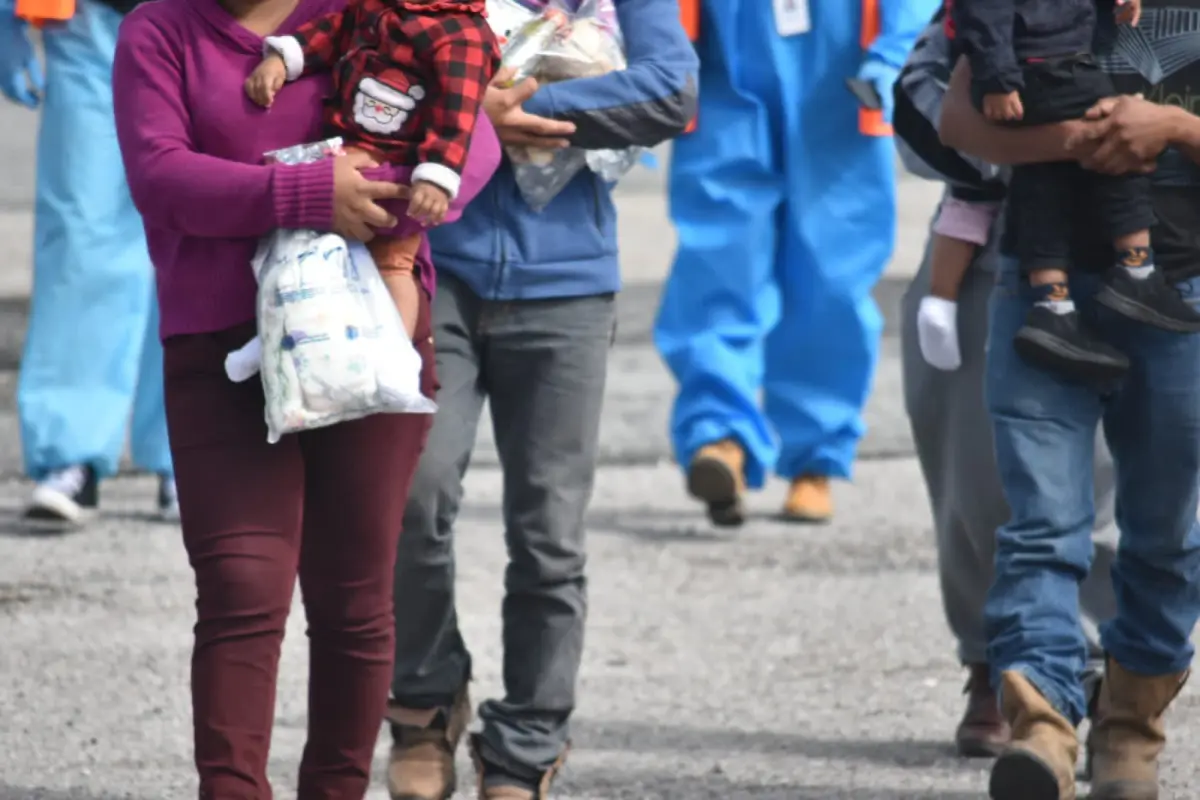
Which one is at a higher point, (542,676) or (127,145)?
(127,145)

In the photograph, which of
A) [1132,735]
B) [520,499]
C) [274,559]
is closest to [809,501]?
[1132,735]

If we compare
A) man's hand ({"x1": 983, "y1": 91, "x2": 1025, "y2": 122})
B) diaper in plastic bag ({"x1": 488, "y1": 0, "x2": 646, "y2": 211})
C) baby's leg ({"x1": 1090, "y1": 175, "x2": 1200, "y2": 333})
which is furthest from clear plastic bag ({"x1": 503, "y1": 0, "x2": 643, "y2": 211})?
baby's leg ({"x1": 1090, "y1": 175, "x2": 1200, "y2": 333})

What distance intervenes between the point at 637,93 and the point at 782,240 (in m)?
3.42

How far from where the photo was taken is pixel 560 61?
4781 mm

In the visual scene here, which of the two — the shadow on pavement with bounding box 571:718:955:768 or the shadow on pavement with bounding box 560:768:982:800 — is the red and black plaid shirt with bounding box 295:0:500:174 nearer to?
the shadow on pavement with bounding box 560:768:982:800

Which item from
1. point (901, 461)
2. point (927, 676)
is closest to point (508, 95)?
point (927, 676)

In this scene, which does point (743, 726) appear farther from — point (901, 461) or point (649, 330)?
point (649, 330)

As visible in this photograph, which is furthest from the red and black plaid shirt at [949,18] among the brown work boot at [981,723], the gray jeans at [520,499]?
the brown work boot at [981,723]

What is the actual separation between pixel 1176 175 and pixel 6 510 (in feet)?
14.2

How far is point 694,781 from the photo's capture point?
17.0 feet

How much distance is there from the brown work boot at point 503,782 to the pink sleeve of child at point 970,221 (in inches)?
50.0

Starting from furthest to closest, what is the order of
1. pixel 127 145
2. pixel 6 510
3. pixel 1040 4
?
pixel 6 510, pixel 1040 4, pixel 127 145

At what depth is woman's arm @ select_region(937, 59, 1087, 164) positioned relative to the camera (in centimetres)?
454

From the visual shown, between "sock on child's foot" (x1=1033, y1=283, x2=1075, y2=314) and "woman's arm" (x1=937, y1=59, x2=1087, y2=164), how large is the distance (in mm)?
225
